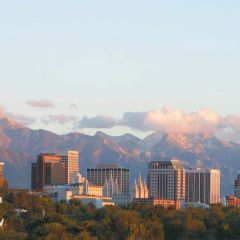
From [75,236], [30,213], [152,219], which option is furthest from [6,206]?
[75,236]

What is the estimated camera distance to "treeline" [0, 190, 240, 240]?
140 m

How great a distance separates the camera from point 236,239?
16438 centimetres

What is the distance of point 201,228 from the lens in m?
169

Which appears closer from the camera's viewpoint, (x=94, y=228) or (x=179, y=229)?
(x=94, y=228)

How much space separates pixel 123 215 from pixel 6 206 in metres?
29.1

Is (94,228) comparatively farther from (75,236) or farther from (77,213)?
(77,213)

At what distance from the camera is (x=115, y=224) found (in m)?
Result: 162

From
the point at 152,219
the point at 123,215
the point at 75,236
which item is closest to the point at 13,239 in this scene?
the point at 75,236

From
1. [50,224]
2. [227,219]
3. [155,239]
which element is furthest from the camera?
[227,219]

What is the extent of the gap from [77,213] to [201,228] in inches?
1175

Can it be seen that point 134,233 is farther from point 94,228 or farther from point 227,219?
point 227,219

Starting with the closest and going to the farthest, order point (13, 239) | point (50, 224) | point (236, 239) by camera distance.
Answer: point (13, 239)
point (50, 224)
point (236, 239)

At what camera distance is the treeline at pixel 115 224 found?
140 metres

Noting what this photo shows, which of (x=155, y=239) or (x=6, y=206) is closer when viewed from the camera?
(x=155, y=239)
